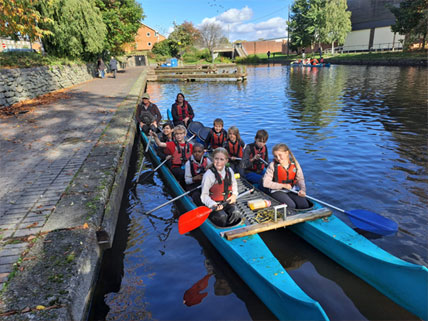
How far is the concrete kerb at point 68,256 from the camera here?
2977mm

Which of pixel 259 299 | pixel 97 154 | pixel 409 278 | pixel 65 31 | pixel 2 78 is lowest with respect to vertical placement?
pixel 259 299

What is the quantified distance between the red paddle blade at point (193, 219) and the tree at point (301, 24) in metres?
57.2

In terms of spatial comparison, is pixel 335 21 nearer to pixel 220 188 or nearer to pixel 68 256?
pixel 220 188

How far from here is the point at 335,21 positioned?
50.5 meters

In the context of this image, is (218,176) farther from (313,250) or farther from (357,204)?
(357,204)

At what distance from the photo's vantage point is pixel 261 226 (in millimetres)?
4605

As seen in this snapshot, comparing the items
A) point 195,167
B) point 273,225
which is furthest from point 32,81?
point 273,225

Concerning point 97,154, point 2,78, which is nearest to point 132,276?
point 97,154

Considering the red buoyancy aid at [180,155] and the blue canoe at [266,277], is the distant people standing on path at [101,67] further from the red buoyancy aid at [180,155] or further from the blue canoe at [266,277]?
the blue canoe at [266,277]

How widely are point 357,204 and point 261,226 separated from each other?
2.94 meters

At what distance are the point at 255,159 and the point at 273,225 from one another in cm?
241

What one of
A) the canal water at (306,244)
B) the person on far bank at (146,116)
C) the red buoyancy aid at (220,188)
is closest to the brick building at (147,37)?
the canal water at (306,244)

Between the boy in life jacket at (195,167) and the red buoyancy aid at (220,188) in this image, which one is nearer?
the red buoyancy aid at (220,188)

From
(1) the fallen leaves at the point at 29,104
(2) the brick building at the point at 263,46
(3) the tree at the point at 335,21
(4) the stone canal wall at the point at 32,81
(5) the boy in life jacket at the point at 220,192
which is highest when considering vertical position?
(3) the tree at the point at 335,21
